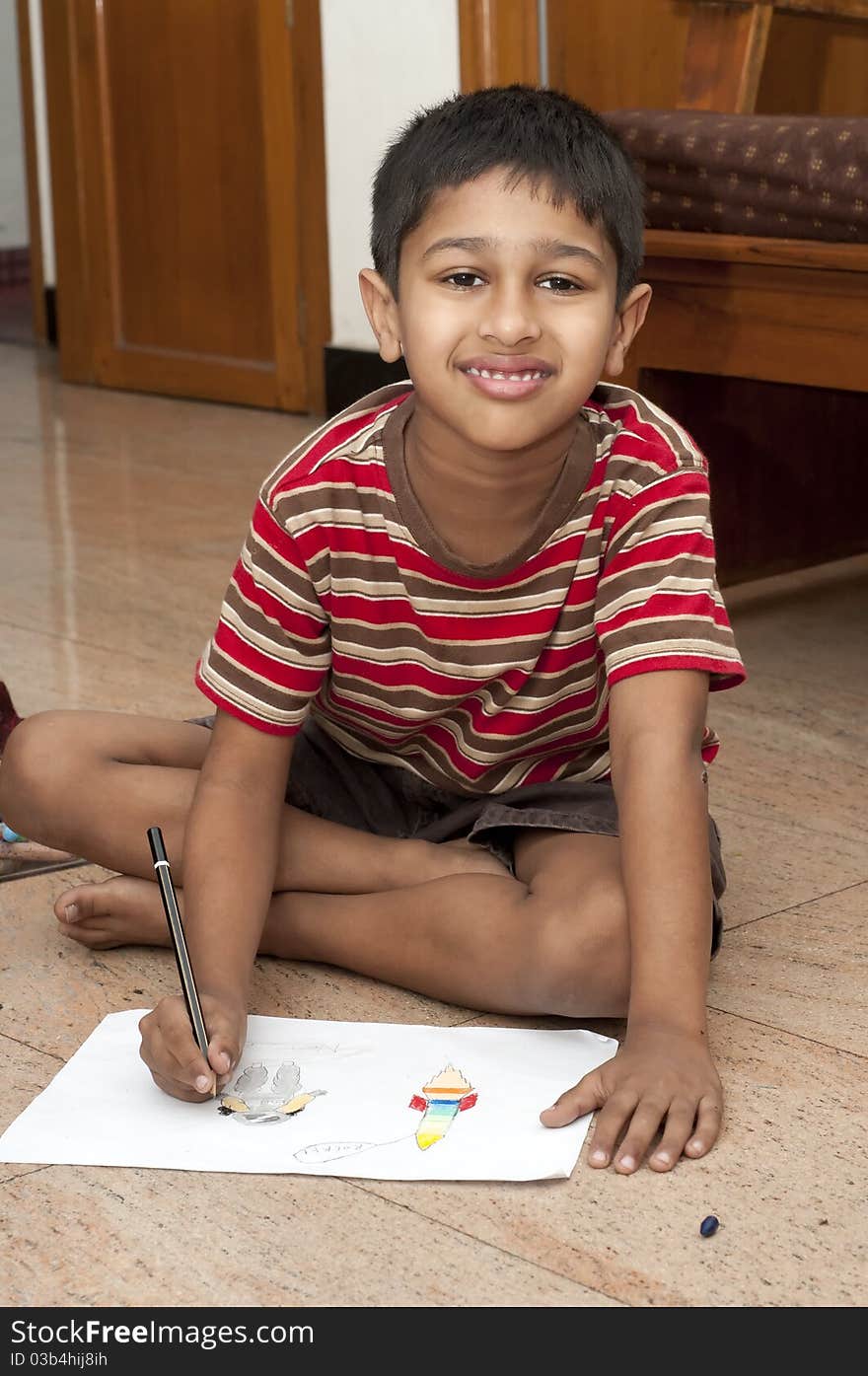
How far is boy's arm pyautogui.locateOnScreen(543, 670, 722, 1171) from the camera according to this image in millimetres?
861

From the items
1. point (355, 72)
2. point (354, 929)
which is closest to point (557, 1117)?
point (354, 929)

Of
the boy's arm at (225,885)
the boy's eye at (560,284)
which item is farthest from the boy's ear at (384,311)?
the boy's arm at (225,885)

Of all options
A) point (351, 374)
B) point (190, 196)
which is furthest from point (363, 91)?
point (190, 196)

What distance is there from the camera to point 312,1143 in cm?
86

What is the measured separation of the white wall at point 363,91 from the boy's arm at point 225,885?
7.33 ft

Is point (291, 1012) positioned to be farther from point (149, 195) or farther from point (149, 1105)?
point (149, 195)

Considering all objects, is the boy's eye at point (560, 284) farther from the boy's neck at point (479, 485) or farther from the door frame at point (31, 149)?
the door frame at point (31, 149)

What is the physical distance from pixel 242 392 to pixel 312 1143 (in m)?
2.97

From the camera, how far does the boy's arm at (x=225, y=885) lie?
0.89 m

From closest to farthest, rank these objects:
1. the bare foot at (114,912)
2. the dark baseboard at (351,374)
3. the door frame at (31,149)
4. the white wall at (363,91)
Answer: the bare foot at (114,912) → the white wall at (363,91) → the dark baseboard at (351,374) → the door frame at (31,149)

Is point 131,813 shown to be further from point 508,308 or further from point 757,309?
point 757,309

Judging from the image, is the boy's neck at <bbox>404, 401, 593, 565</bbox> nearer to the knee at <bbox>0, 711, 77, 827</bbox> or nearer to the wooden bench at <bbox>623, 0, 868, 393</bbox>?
the knee at <bbox>0, 711, 77, 827</bbox>

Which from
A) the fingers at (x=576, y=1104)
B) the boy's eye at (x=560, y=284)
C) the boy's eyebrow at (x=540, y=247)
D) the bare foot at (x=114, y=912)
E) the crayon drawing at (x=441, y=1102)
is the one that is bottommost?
the bare foot at (x=114, y=912)

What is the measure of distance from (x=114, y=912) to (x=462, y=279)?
0.43 metres
